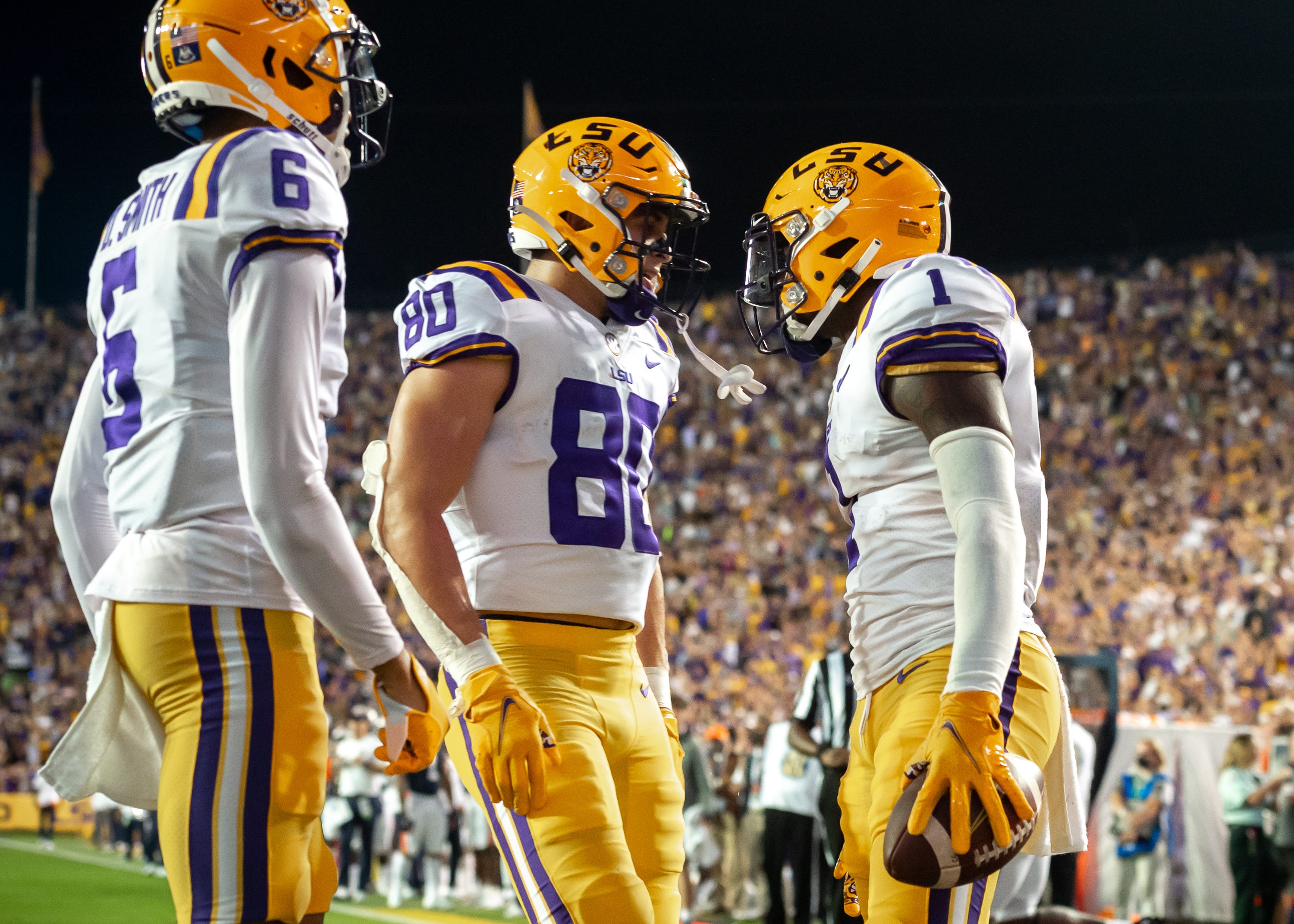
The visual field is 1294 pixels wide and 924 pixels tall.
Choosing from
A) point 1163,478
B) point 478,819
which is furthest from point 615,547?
point 1163,478

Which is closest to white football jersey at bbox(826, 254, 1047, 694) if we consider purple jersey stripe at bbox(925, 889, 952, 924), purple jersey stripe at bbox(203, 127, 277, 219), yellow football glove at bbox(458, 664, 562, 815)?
purple jersey stripe at bbox(925, 889, 952, 924)

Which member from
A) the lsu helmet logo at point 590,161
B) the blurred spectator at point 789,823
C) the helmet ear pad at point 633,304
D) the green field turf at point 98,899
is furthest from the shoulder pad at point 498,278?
the green field turf at point 98,899

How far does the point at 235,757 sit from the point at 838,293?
1877 mm

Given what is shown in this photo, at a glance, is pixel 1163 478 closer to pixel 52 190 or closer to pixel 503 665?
pixel 503 665

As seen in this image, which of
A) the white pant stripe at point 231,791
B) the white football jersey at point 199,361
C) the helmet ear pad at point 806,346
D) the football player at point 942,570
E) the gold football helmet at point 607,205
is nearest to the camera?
the white pant stripe at point 231,791

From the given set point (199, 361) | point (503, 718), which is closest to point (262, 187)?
point (199, 361)

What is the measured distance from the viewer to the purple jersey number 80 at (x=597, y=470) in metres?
2.84

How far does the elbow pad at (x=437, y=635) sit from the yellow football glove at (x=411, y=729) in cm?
23

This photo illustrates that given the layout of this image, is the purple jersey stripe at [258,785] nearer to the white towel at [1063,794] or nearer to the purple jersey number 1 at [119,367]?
the purple jersey number 1 at [119,367]

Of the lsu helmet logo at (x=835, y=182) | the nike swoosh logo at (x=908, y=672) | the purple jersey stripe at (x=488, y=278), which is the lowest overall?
the nike swoosh logo at (x=908, y=672)

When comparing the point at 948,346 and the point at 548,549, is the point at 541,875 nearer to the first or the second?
the point at 548,549

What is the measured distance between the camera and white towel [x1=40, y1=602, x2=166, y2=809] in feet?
7.07

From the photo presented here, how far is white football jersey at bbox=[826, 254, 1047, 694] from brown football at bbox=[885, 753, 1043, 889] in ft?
1.44

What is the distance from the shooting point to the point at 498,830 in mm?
2734
